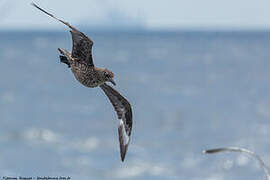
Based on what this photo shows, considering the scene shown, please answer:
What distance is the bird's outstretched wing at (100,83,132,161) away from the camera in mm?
9148

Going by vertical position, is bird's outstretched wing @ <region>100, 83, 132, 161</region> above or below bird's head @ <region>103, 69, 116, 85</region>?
below

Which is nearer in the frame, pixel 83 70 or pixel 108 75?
pixel 83 70

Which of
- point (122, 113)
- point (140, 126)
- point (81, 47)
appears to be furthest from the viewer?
point (140, 126)

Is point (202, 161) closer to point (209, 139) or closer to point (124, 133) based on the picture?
point (209, 139)

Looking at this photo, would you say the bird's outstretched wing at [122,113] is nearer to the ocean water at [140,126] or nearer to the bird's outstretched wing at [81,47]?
the bird's outstretched wing at [81,47]

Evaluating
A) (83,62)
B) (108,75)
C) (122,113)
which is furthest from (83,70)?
(122,113)

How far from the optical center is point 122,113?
30.7 ft

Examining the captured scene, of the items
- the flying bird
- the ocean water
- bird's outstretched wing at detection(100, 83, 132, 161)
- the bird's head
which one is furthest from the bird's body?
the ocean water

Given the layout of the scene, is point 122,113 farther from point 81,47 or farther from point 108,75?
point 81,47

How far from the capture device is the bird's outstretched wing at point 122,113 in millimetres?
9148

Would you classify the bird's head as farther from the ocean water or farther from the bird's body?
the ocean water

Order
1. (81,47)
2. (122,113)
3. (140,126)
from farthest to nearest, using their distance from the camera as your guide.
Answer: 1. (140,126)
2. (122,113)
3. (81,47)

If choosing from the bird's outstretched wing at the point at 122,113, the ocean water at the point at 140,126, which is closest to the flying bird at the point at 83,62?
the bird's outstretched wing at the point at 122,113

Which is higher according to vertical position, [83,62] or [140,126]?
[140,126]
